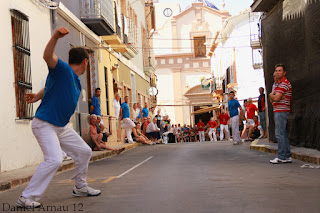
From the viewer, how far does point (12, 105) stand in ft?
39.0

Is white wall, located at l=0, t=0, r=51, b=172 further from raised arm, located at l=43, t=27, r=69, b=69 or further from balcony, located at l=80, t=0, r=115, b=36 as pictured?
balcony, located at l=80, t=0, r=115, b=36

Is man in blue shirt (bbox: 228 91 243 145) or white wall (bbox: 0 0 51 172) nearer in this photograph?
white wall (bbox: 0 0 51 172)

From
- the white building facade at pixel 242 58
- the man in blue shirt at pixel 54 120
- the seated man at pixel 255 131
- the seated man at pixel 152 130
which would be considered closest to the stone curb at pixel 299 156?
the man in blue shirt at pixel 54 120

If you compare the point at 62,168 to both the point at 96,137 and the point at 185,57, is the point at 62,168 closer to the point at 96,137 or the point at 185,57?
the point at 96,137

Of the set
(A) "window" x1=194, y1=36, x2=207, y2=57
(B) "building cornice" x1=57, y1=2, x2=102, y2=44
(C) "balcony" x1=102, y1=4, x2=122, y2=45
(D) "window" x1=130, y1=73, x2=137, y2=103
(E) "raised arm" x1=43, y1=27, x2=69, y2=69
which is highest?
(A) "window" x1=194, y1=36, x2=207, y2=57

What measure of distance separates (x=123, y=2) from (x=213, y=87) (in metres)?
26.3

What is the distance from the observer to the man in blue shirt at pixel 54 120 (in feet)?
18.7

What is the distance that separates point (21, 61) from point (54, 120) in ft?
24.1

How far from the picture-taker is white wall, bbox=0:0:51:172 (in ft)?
37.2

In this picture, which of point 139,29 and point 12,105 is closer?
point 12,105

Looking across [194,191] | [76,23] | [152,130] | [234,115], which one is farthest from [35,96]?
[152,130]

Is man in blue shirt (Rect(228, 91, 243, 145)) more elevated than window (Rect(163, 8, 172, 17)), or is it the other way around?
window (Rect(163, 8, 172, 17))

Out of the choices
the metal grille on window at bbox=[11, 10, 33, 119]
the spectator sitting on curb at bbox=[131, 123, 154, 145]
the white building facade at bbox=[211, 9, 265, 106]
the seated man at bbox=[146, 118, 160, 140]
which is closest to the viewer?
the metal grille on window at bbox=[11, 10, 33, 119]

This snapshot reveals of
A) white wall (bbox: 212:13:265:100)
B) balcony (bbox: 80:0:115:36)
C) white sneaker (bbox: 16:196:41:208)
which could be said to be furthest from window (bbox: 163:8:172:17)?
white sneaker (bbox: 16:196:41:208)
